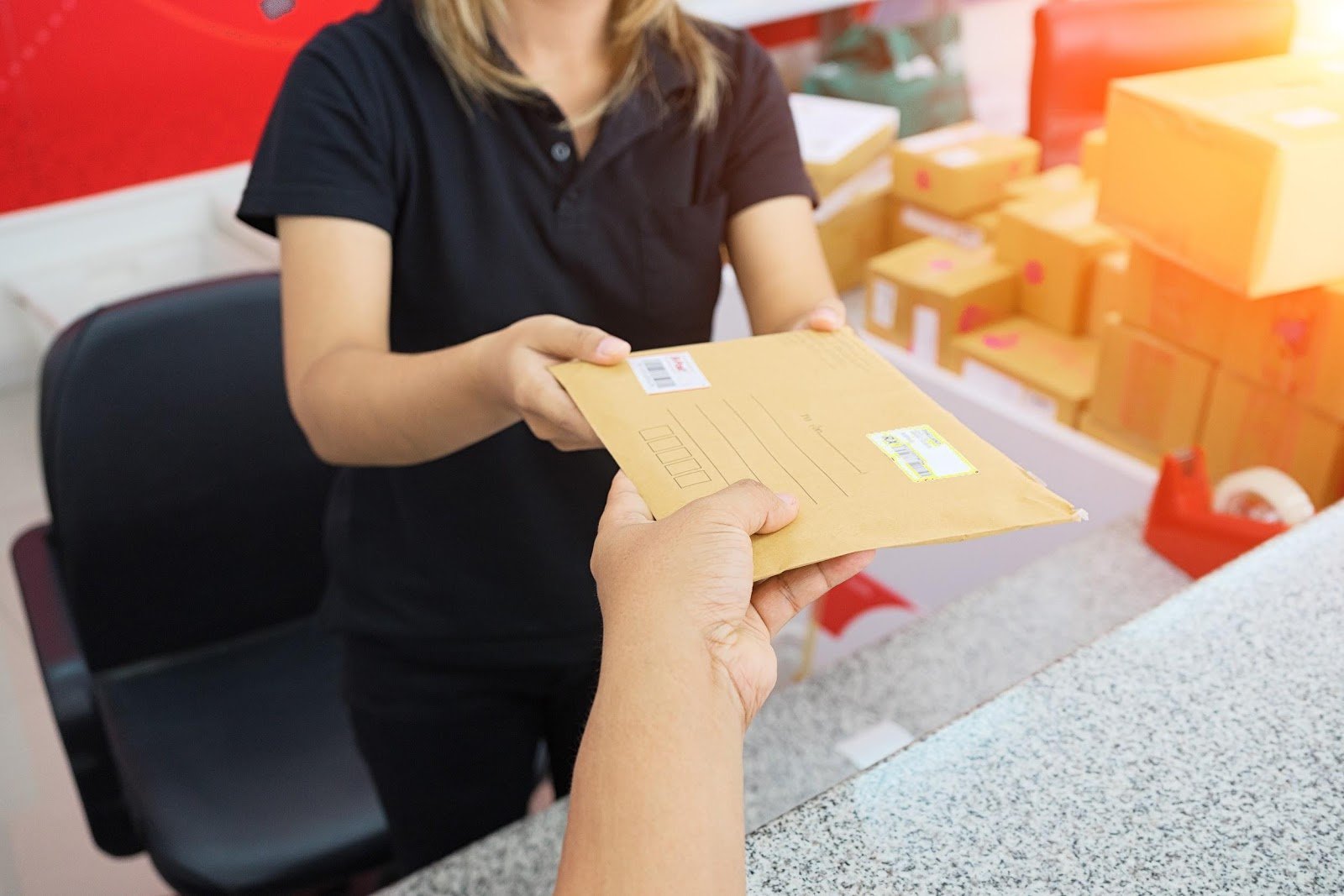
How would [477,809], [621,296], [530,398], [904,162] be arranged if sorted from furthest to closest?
1. [904,162]
2. [477,809]
3. [621,296]
4. [530,398]

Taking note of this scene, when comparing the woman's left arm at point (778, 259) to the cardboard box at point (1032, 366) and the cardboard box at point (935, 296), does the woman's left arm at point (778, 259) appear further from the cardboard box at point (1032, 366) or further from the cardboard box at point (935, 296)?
the cardboard box at point (935, 296)

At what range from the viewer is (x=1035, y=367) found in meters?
1.92

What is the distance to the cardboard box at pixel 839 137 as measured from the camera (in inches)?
93.2

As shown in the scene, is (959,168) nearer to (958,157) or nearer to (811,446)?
(958,157)

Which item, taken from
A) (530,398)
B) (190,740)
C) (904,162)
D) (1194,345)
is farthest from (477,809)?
(904,162)

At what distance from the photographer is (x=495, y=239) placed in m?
1.03

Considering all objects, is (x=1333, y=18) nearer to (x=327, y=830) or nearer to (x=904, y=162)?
(x=904, y=162)

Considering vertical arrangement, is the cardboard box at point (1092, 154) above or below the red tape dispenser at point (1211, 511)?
above

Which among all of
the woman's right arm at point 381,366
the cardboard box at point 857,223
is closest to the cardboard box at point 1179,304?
the cardboard box at point 857,223

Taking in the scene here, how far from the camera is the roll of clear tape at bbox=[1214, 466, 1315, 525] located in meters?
1.31

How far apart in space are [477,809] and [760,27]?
2490 millimetres

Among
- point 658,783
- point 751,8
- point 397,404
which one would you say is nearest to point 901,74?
point 751,8

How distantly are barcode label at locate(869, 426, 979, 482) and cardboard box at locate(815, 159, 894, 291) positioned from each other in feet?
5.54

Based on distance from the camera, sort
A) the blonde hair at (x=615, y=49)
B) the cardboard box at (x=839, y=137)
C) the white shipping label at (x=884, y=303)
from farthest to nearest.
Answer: the cardboard box at (x=839, y=137) → the white shipping label at (x=884, y=303) → the blonde hair at (x=615, y=49)
